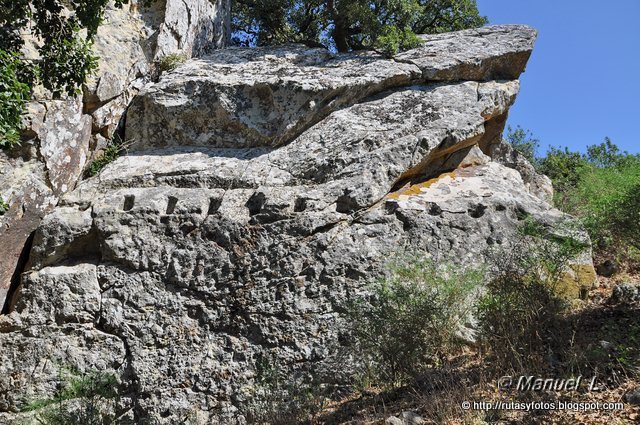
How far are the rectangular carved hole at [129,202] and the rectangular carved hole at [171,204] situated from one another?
0.55 m

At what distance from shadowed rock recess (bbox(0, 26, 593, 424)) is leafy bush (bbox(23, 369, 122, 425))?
1.23 ft

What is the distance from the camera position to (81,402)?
6688mm

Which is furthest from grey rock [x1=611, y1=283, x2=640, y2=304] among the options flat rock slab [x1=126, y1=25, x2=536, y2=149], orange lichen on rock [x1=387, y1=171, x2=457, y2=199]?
flat rock slab [x1=126, y1=25, x2=536, y2=149]

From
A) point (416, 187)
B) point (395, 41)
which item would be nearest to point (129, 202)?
point (416, 187)

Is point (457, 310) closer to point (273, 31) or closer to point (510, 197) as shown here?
point (510, 197)

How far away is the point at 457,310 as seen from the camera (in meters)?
6.78

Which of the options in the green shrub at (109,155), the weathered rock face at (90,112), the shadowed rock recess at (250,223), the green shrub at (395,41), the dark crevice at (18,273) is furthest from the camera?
the green shrub at (395,41)

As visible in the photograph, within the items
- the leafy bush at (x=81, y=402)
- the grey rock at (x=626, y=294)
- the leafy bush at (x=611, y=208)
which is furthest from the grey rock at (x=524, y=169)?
the leafy bush at (x=81, y=402)

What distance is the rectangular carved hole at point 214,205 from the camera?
8852mm

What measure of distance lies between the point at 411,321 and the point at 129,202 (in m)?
4.97

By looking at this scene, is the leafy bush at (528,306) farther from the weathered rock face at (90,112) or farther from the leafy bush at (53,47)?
the weathered rock face at (90,112)

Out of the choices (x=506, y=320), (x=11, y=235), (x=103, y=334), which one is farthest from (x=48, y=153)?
(x=506, y=320)

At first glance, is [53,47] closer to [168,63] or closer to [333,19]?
[168,63]

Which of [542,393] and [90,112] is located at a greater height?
[90,112]
